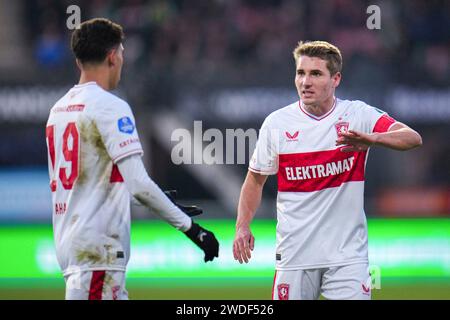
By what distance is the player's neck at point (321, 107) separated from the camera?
6691mm

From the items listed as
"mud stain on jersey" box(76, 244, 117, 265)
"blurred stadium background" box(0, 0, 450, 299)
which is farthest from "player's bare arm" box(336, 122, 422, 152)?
"blurred stadium background" box(0, 0, 450, 299)

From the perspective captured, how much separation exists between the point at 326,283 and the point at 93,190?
1718 mm

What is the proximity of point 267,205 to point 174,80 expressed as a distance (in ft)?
7.49

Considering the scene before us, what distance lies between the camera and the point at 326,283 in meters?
6.46

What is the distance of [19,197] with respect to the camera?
1484 centimetres

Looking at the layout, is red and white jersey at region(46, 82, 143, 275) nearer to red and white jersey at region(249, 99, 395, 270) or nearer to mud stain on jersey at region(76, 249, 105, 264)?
mud stain on jersey at region(76, 249, 105, 264)

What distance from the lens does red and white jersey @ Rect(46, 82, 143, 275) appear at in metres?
5.65

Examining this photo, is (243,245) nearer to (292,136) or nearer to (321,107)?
(292,136)

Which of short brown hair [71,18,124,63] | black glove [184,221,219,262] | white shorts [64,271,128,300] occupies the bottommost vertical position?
white shorts [64,271,128,300]

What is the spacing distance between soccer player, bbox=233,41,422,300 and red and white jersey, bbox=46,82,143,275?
114 centimetres

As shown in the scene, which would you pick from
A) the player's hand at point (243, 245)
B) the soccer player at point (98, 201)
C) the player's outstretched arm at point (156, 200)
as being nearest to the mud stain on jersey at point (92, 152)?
the soccer player at point (98, 201)

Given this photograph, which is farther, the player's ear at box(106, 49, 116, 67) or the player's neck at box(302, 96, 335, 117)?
the player's neck at box(302, 96, 335, 117)

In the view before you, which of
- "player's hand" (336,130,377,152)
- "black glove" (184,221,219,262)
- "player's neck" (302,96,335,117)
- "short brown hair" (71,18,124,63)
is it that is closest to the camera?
"black glove" (184,221,219,262)

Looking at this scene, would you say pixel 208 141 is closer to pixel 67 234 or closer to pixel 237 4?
pixel 237 4
